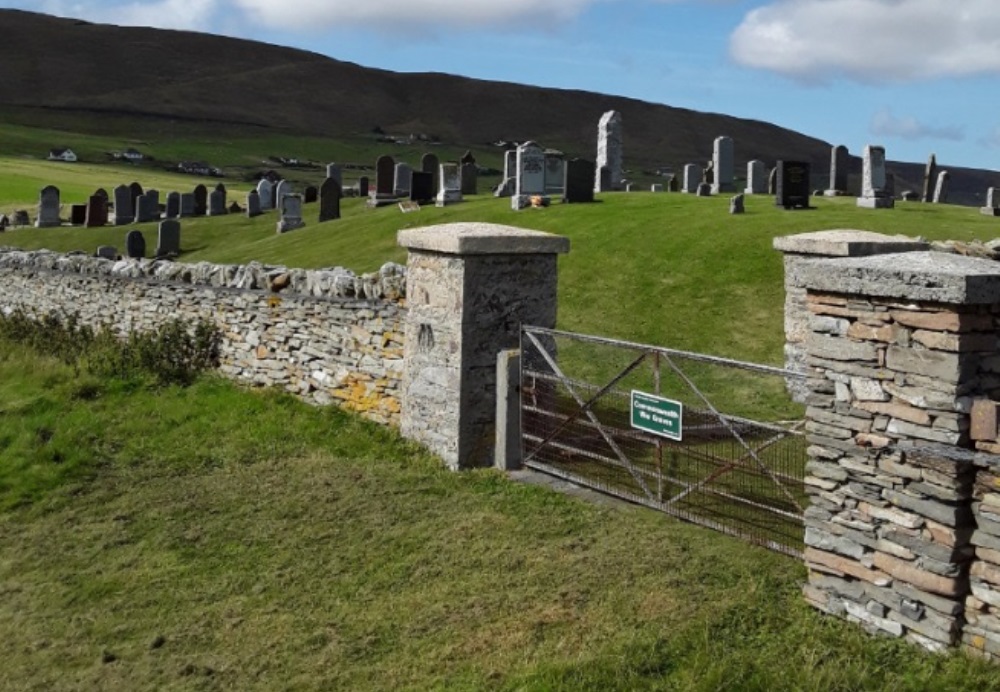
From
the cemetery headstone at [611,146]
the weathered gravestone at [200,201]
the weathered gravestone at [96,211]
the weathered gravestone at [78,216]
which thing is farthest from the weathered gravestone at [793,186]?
the weathered gravestone at [78,216]

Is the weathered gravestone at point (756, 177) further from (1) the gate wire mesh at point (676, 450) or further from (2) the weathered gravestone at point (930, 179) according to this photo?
(1) the gate wire mesh at point (676, 450)

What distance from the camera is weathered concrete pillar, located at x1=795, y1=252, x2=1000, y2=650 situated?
5441 millimetres

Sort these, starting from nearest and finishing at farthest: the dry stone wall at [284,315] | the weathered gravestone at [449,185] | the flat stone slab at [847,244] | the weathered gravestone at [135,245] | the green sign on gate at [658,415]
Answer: the green sign on gate at [658,415] < the dry stone wall at [284,315] < the flat stone slab at [847,244] < the weathered gravestone at [135,245] < the weathered gravestone at [449,185]

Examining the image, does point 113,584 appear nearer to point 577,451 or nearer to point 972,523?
point 577,451

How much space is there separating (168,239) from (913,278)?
25778 mm

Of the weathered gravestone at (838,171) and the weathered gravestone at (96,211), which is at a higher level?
the weathered gravestone at (838,171)

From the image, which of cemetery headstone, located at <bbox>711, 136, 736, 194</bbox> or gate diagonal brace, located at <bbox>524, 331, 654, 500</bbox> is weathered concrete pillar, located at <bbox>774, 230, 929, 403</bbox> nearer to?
gate diagonal brace, located at <bbox>524, 331, 654, 500</bbox>

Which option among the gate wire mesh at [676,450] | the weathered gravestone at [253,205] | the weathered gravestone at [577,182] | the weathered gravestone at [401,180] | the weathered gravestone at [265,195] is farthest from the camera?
the weathered gravestone at [265,195]

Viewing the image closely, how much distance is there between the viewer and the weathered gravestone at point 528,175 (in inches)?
953

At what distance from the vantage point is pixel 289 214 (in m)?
28.9

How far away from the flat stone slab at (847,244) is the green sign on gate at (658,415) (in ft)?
15.7

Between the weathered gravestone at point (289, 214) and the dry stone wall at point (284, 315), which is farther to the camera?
the weathered gravestone at point (289, 214)

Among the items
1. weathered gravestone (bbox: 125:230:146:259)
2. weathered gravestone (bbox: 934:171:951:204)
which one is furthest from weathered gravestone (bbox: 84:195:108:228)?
weathered gravestone (bbox: 934:171:951:204)

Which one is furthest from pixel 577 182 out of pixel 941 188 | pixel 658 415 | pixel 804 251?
pixel 658 415
